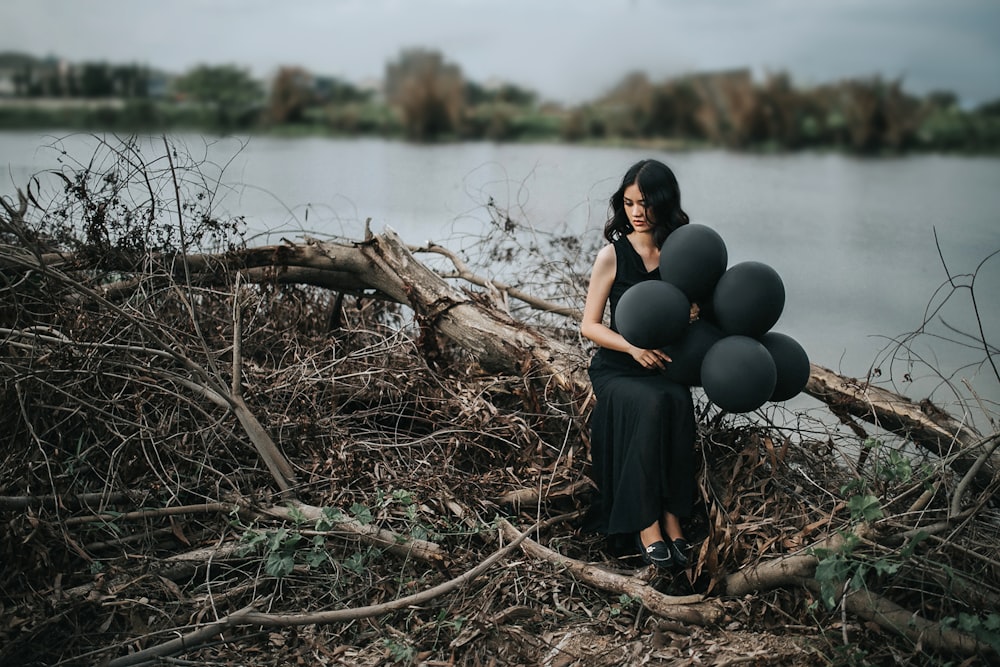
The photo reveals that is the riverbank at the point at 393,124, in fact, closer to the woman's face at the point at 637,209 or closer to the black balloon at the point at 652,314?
the woman's face at the point at 637,209

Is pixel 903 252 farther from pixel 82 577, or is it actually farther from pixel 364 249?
pixel 82 577

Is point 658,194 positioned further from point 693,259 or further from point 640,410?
point 640,410

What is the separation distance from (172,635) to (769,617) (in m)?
2.35

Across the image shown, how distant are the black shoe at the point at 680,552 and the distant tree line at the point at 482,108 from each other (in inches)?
165

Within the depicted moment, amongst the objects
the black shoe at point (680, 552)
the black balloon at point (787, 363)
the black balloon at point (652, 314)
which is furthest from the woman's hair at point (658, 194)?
the black shoe at point (680, 552)

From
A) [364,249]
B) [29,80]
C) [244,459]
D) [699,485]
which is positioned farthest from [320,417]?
[29,80]

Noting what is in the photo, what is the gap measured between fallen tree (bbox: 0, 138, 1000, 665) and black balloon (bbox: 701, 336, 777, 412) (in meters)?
0.51

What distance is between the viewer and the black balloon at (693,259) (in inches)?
148

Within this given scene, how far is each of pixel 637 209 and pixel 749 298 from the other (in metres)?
0.65

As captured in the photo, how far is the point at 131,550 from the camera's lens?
391 cm

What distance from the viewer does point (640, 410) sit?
3863 mm

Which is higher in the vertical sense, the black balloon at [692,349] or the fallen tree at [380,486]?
the black balloon at [692,349]

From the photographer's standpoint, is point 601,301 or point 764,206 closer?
point 601,301

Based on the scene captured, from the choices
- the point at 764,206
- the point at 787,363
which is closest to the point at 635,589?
the point at 787,363
